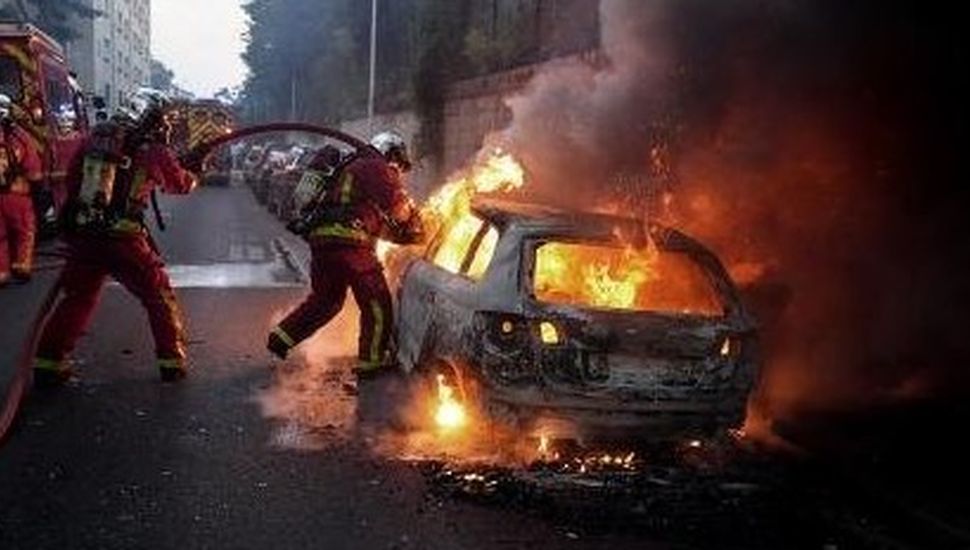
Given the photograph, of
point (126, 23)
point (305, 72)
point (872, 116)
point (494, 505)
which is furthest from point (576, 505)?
point (126, 23)

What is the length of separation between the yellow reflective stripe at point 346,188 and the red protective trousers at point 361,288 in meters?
0.32

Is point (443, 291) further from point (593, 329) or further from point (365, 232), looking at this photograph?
point (365, 232)

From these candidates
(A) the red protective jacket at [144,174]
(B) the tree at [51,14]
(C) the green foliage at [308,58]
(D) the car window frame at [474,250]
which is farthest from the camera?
(C) the green foliage at [308,58]

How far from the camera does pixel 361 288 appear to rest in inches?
321

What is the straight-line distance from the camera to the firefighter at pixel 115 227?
776cm

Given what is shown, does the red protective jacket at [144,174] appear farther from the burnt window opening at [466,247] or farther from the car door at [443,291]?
the burnt window opening at [466,247]

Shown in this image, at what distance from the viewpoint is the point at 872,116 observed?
34.6ft

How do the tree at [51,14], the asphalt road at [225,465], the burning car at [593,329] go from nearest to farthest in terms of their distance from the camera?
the asphalt road at [225,465]
the burning car at [593,329]
the tree at [51,14]

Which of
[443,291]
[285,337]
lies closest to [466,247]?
[443,291]

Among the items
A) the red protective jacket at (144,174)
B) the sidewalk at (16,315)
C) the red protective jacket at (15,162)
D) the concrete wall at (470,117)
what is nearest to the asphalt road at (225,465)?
the sidewalk at (16,315)

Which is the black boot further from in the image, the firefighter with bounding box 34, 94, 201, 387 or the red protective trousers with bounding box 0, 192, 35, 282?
the red protective trousers with bounding box 0, 192, 35, 282

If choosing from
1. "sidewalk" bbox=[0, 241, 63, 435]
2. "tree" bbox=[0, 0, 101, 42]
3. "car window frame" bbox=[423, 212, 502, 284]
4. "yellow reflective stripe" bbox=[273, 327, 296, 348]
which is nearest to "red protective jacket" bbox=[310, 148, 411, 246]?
"yellow reflective stripe" bbox=[273, 327, 296, 348]

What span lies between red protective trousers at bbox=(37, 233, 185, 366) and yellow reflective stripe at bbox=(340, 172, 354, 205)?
1362mm

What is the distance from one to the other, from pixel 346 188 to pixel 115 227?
5.21 ft
